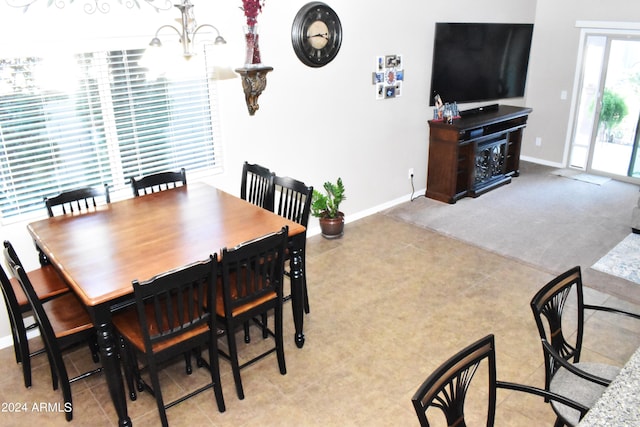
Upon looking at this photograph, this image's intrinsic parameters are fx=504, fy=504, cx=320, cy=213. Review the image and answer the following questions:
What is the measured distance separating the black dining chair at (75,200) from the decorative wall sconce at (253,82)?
135cm

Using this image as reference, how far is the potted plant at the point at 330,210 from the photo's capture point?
16.1 ft

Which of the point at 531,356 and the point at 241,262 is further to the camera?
the point at 531,356

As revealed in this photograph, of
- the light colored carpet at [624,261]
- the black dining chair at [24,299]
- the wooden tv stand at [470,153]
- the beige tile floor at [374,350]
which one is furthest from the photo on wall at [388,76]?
the black dining chair at [24,299]

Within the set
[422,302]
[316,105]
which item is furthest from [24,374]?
[316,105]

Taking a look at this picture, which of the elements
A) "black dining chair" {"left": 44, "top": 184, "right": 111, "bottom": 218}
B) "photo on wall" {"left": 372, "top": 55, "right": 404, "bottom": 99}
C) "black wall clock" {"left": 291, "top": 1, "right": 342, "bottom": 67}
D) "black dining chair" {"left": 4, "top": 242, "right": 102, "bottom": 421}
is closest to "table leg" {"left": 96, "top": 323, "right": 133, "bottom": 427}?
"black dining chair" {"left": 4, "top": 242, "right": 102, "bottom": 421}

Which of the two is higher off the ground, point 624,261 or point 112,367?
point 112,367

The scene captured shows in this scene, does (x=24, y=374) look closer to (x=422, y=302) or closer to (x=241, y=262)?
(x=241, y=262)

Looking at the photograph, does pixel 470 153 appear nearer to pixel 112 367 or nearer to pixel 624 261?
pixel 624 261

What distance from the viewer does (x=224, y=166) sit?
4418 mm

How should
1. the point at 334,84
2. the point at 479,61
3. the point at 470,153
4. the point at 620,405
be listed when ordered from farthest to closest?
the point at 479,61 → the point at 470,153 → the point at 334,84 → the point at 620,405

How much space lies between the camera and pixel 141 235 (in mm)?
3141

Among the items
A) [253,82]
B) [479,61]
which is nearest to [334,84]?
[253,82]

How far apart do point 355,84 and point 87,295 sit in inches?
138

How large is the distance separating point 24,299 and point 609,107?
7036 millimetres
